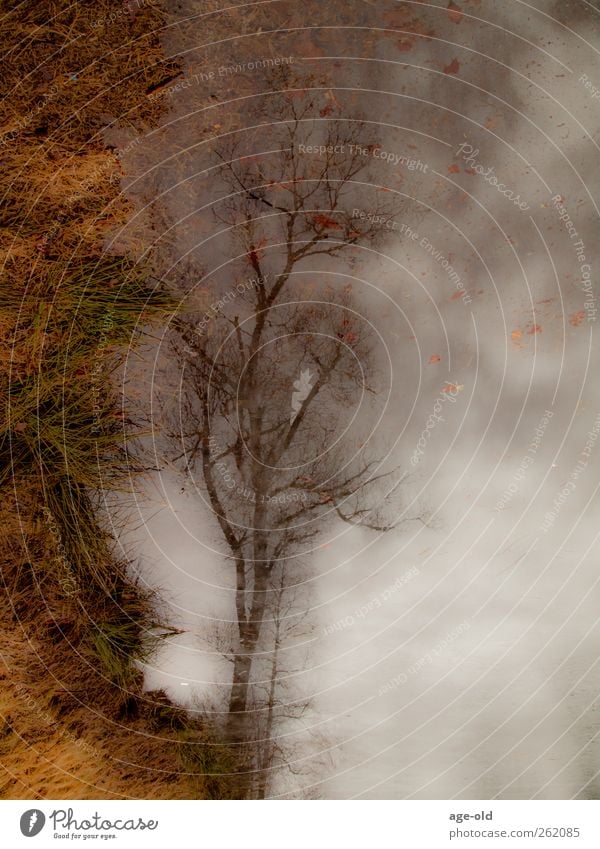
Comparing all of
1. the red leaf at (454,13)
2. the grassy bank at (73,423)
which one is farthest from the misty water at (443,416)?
the grassy bank at (73,423)

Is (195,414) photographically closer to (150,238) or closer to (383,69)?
(150,238)

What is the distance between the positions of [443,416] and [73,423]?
192 centimetres

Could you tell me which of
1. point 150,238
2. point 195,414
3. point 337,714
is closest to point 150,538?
point 195,414

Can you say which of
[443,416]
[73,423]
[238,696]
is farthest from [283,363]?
[238,696]

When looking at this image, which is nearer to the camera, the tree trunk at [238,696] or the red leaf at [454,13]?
the red leaf at [454,13]

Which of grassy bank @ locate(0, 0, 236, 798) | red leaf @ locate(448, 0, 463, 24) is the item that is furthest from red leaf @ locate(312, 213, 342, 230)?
red leaf @ locate(448, 0, 463, 24)

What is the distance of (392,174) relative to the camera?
288cm

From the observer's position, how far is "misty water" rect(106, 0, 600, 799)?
286 centimetres

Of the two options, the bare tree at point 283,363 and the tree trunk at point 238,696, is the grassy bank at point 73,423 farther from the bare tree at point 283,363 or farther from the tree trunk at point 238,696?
the bare tree at point 283,363

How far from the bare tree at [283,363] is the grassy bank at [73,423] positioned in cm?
37

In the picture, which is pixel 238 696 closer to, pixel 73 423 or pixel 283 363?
pixel 73 423

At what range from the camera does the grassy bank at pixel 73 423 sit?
280 cm

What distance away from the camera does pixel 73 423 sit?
9.47 ft

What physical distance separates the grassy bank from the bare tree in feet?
1.20
